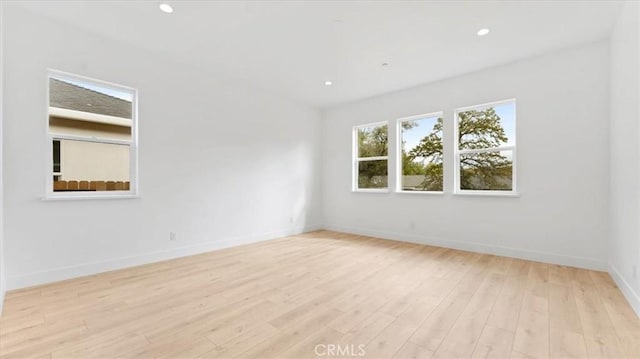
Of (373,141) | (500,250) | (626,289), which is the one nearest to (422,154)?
(373,141)

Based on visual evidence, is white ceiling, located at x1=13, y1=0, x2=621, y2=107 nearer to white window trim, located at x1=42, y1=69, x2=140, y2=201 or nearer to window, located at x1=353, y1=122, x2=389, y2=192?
white window trim, located at x1=42, y1=69, x2=140, y2=201

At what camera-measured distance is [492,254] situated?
406cm

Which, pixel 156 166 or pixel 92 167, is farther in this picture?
pixel 156 166

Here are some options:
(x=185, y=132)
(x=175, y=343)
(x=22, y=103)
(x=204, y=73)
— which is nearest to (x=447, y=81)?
(x=204, y=73)

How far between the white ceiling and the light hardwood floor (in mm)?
2782

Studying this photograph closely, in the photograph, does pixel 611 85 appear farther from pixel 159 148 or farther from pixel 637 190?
pixel 159 148

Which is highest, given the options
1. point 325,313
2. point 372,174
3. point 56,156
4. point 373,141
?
point 373,141

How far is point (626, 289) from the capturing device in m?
2.54

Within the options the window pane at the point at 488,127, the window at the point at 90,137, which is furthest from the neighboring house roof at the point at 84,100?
the window pane at the point at 488,127

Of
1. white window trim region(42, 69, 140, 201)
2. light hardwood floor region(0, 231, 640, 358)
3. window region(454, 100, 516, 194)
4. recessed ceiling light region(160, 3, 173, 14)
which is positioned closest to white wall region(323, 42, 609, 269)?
window region(454, 100, 516, 194)

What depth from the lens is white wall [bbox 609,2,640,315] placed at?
7.64ft

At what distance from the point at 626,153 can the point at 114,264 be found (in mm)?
→ 5613

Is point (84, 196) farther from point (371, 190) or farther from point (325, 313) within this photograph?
point (371, 190)

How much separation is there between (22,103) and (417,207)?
17.6 feet
